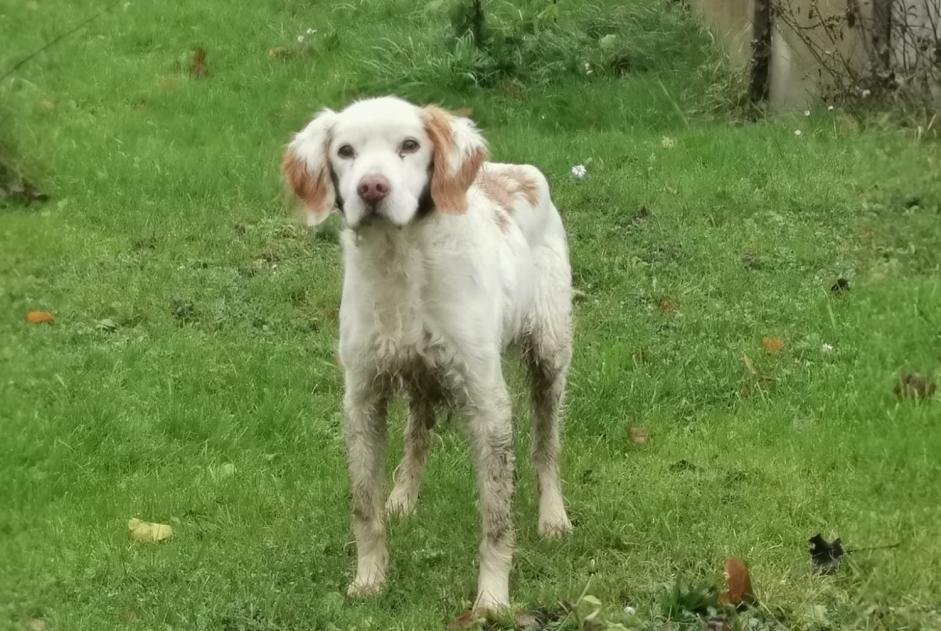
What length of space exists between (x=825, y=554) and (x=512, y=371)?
1380 millimetres

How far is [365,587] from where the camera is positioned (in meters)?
3.67

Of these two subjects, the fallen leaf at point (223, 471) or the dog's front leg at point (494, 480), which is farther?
the fallen leaf at point (223, 471)

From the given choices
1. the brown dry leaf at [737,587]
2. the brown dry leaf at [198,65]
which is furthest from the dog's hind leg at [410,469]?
the brown dry leaf at [198,65]

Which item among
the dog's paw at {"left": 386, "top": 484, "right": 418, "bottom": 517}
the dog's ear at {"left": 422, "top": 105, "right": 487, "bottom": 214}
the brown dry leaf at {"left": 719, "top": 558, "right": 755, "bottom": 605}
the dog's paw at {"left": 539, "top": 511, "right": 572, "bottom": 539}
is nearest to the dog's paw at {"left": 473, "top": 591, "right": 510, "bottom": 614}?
the dog's paw at {"left": 539, "top": 511, "right": 572, "bottom": 539}

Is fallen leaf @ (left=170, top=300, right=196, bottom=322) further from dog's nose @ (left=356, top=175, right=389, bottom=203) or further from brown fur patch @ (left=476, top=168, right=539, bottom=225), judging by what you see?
dog's nose @ (left=356, top=175, right=389, bottom=203)

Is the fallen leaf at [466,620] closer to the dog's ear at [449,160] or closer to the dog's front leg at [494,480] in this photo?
the dog's front leg at [494,480]

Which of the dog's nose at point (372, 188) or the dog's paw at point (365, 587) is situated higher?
the dog's nose at point (372, 188)

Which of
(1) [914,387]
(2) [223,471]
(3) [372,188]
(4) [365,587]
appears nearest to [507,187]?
(3) [372,188]

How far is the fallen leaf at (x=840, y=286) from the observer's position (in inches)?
222

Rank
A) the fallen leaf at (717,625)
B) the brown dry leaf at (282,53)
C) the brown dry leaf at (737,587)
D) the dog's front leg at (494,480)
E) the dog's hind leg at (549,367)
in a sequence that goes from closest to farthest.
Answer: the fallen leaf at (717,625), the brown dry leaf at (737,587), the dog's front leg at (494,480), the dog's hind leg at (549,367), the brown dry leaf at (282,53)

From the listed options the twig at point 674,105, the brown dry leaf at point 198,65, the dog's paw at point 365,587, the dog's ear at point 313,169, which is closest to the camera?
the dog's ear at point 313,169

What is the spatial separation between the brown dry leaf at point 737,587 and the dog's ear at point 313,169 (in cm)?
151

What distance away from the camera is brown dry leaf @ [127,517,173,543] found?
4.04m

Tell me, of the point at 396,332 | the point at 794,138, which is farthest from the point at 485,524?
the point at 794,138
